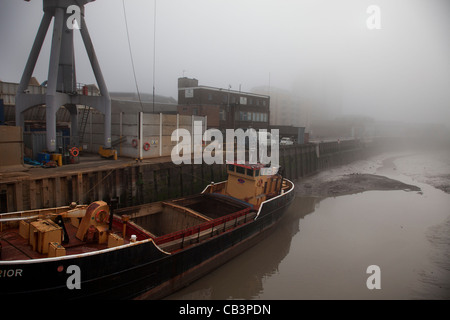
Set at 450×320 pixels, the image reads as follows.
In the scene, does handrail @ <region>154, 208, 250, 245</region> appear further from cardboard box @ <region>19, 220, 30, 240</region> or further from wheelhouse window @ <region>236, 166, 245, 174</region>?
cardboard box @ <region>19, 220, 30, 240</region>

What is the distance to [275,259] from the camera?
40.4ft

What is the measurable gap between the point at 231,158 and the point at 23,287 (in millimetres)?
17462

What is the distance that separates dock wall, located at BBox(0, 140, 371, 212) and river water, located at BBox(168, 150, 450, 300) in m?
5.87

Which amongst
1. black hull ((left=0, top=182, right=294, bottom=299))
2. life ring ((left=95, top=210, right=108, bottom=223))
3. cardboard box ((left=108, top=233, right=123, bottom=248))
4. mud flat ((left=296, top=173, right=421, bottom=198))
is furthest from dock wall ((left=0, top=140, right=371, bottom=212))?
mud flat ((left=296, top=173, right=421, bottom=198))

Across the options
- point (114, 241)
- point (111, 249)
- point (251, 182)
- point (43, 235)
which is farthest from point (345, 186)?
point (43, 235)

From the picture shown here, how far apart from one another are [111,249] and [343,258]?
9.53 meters

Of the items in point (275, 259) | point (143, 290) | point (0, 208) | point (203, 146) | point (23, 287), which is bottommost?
point (275, 259)

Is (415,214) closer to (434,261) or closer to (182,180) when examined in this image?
(434,261)

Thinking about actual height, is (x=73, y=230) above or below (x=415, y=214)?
above

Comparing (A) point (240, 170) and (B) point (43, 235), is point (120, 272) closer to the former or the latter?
(B) point (43, 235)

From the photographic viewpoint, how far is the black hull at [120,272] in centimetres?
631

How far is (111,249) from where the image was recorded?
7223 millimetres

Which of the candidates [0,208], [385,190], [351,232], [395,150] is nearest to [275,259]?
[351,232]

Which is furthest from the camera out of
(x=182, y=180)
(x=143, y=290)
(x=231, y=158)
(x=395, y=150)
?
(x=395, y=150)
